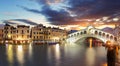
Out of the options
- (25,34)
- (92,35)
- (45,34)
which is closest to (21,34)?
(25,34)

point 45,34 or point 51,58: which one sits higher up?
point 45,34

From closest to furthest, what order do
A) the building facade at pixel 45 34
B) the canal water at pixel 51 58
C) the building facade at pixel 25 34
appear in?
the canal water at pixel 51 58 → the building facade at pixel 25 34 → the building facade at pixel 45 34

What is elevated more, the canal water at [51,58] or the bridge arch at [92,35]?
the bridge arch at [92,35]

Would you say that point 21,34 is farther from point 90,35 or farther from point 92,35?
point 92,35

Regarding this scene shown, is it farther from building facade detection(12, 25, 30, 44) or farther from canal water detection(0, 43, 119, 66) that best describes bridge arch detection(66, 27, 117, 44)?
canal water detection(0, 43, 119, 66)

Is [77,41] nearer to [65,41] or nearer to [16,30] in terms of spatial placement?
[65,41]

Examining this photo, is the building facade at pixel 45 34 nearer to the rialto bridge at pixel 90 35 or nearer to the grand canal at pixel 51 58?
the rialto bridge at pixel 90 35

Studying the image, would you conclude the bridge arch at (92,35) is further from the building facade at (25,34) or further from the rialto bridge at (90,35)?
the building facade at (25,34)

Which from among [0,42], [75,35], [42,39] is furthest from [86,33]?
[0,42]

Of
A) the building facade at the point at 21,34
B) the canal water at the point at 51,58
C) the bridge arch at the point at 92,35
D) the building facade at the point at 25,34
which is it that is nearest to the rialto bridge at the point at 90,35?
the bridge arch at the point at 92,35

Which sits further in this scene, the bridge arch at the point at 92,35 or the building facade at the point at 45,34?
the building facade at the point at 45,34

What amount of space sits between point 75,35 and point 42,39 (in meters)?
4.26

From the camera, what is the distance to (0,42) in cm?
3159

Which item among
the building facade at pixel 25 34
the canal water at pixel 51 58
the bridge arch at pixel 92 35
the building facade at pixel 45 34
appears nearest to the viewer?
the canal water at pixel 51 58
